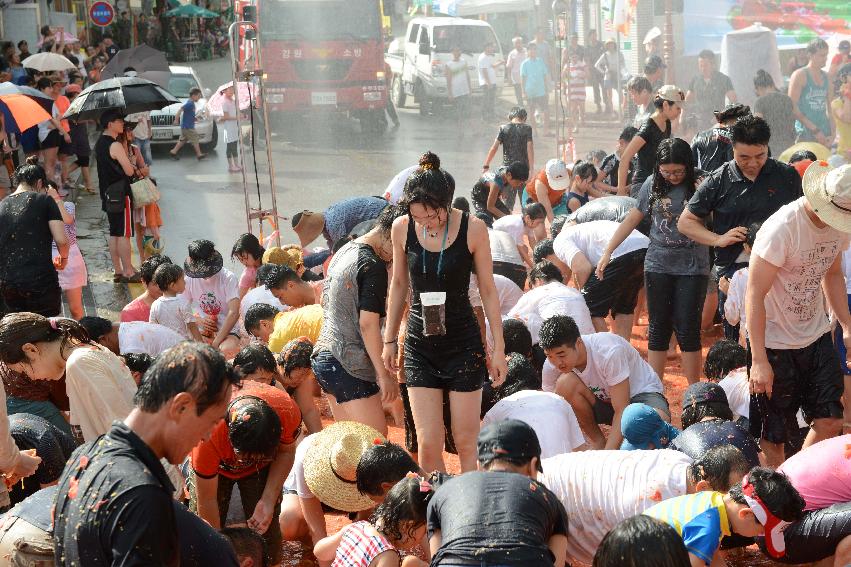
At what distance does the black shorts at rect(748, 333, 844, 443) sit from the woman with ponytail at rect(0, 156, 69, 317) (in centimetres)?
470

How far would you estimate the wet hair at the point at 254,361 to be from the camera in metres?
5.27

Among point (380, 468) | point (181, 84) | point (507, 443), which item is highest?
point (181, 84)

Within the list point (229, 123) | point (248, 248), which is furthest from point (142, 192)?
point (229, 123)

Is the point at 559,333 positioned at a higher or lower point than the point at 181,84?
lower

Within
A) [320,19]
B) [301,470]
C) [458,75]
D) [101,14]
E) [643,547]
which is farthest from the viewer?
[101,14]

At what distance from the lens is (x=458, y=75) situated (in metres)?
19.6

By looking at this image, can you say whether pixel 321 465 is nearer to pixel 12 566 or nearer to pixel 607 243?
pixel 12 566

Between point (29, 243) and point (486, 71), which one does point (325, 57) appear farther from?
point (29, 243)

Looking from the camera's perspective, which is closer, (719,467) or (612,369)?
(719,467)

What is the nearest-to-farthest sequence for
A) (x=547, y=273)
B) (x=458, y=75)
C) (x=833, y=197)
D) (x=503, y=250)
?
1. (x=833, y=197)
2. (x=547, y=273)
3. (x=503, y=250)
4. (x=458, y=75)

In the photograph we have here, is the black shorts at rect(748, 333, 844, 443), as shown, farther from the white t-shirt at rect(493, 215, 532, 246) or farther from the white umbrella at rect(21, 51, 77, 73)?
the white umbrella at rect(21, 51, 77, 73)

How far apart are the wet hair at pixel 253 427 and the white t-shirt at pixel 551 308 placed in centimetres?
224

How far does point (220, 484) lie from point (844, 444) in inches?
103

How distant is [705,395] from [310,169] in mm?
10989
